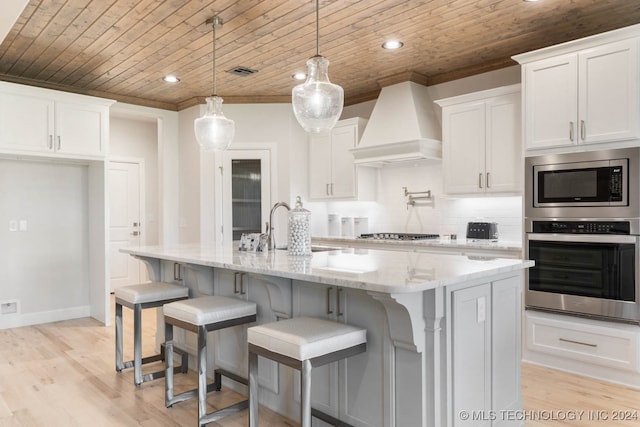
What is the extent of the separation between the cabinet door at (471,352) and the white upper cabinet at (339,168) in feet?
10.8

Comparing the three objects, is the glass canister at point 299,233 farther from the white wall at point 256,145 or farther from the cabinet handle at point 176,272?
the white wall at point 256,145

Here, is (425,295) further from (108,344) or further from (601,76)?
(108,344)

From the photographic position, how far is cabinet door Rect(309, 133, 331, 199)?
579cm

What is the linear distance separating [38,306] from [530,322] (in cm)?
501

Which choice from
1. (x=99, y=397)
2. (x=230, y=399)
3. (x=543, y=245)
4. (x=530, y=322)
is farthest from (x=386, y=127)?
(x=99, y=397)

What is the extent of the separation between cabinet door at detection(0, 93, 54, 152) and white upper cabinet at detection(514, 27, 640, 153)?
4514mm

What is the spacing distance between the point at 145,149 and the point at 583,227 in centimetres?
617

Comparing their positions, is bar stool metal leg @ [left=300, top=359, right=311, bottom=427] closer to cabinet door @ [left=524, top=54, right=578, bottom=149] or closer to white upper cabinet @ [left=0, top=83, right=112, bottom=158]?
cabinet door @ [left=524, top=54, right=578, bottom=149]

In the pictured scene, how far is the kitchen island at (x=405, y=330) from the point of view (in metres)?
2.00

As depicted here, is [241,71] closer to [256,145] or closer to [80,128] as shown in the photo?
[256,145]

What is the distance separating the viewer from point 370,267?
2.25 m

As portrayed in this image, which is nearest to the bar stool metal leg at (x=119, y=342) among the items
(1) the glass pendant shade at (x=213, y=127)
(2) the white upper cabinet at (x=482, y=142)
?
(1) the glass pendant shade at (x=213, y=127)

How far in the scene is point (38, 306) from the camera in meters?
5.04

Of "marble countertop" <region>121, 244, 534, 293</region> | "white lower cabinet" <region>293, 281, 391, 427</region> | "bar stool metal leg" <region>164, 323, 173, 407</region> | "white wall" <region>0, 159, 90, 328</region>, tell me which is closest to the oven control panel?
"marble countertop" <region>121, 244, 534, 293</region>
